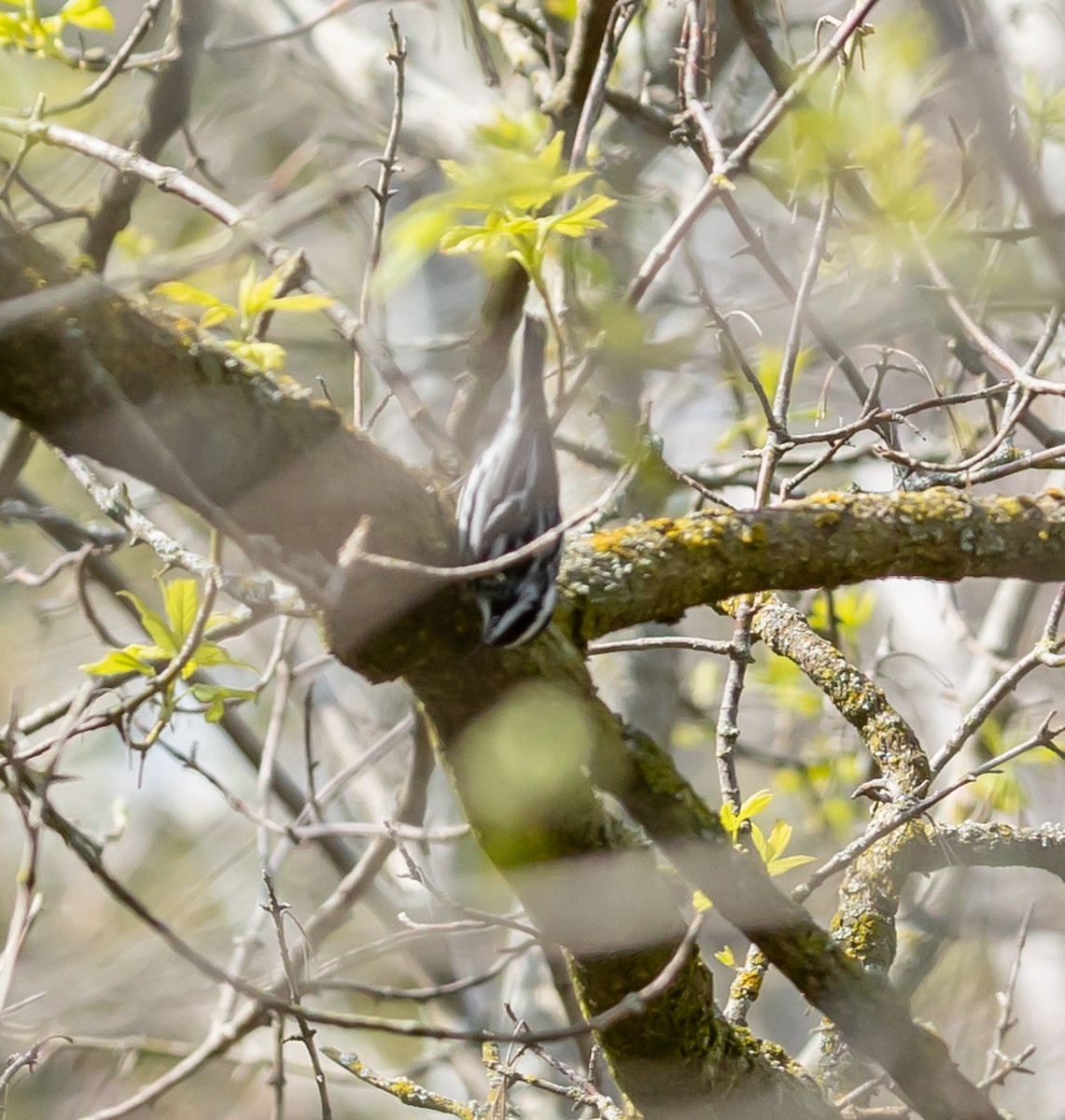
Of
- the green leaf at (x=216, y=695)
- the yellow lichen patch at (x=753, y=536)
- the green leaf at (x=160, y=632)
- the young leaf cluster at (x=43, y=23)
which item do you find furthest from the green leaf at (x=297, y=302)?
the young leaf cluster at (x=43, y=23)

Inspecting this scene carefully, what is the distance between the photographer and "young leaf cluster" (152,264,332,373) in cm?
163

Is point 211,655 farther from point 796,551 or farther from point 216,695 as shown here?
point 796,551

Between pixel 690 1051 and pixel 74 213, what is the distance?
2122 millimetres

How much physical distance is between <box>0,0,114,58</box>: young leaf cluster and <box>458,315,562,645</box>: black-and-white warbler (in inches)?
44.3

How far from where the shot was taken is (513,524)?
1.53 metres

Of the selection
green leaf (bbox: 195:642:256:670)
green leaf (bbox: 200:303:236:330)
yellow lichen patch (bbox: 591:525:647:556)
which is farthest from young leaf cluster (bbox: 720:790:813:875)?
green leaf (bbox: 200:303:236:330)

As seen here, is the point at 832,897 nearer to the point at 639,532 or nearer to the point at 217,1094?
the point at 217,1094

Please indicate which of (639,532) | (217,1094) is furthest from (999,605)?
(217,1094)

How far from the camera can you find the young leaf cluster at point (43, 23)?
6.83 ft

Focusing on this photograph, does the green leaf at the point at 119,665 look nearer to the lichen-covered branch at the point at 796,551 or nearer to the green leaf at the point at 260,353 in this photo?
the green leaf at the point at 260,353

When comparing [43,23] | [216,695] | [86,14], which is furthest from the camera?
[43,23]

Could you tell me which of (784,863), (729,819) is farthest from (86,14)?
(784,863)

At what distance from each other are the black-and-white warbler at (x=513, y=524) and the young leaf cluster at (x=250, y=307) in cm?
33

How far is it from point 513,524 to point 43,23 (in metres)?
1.47
